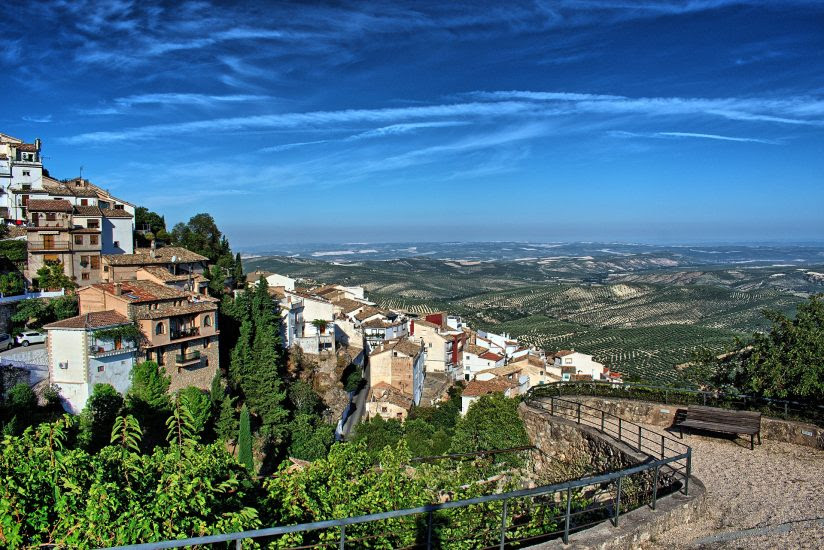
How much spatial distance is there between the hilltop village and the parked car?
131 cm

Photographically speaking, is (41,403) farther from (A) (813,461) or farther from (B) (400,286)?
(B) (400,286)

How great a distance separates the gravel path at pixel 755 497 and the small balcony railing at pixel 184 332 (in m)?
22.7

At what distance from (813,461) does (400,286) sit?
555 ft

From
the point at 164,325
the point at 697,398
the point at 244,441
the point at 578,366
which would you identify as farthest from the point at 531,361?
the point at 697,398

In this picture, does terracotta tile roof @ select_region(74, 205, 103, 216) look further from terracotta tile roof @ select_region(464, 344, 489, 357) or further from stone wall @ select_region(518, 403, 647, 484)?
terracotta tile roof @ select_region(464, 344, 489, 357)

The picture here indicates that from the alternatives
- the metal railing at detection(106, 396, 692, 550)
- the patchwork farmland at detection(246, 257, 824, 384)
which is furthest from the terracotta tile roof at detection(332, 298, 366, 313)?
the metal railing at detection(106, 396, 692, 550)

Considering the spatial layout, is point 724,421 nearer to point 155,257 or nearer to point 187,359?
point 187,359

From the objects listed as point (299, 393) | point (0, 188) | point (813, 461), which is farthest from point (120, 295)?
point (813, 461)

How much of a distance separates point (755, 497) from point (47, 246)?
34857 mm

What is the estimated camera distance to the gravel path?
21.9 feet

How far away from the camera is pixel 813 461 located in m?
10.2

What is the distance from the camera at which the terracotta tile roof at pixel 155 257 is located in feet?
106

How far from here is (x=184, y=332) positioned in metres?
26.4

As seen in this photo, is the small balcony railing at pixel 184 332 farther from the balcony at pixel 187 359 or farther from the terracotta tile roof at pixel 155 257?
the terracotta tile roof at pixel 155 257
